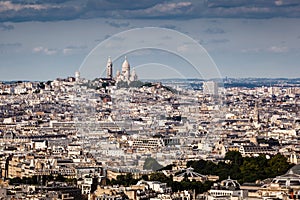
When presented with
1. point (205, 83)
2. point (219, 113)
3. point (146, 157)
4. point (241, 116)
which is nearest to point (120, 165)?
point (146, 157)

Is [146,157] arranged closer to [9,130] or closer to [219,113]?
[219,113]

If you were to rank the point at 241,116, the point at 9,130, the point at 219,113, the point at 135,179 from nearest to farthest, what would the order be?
the point at 135,179 → the point at 219,113 → the point at 9,130 → the point at 241,116

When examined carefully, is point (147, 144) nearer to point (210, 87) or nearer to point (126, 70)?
point (126, 70)

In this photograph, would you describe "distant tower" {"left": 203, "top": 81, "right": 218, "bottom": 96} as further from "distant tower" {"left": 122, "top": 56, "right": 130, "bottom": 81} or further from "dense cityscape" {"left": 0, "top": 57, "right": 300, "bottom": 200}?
"distant tower" {"left": 122, "top": 56, "right": 130, "bottom": 81}

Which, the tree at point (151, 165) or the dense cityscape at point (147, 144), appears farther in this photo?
the tree at point (151, 165)

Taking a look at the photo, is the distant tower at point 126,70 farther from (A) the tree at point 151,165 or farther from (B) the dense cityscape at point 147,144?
(A) the tree at point 151,165

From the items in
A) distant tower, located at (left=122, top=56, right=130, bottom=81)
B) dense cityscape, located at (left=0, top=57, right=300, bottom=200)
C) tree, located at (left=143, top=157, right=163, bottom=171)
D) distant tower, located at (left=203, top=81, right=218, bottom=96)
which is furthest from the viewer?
distant tower, located at (left=203, top=81, right=218, bottom=96)

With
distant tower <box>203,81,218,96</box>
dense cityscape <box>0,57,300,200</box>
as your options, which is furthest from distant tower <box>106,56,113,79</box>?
distant tower <box>203,81,218,96</box>

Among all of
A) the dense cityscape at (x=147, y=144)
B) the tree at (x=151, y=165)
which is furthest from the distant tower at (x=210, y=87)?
the tree at (x=151, y=165)
